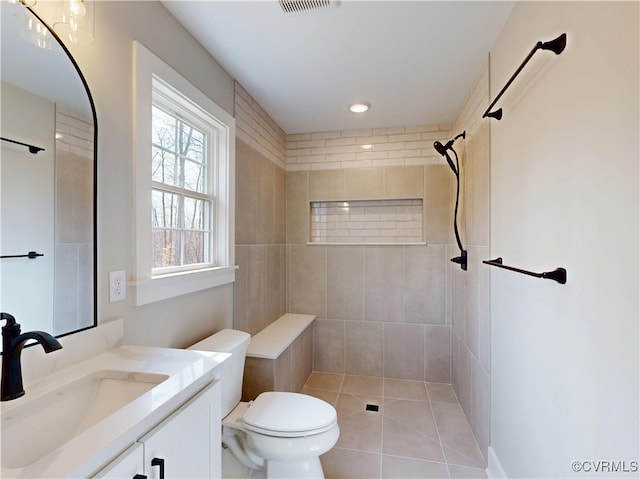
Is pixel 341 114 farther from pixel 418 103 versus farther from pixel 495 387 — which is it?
pixel 495 387

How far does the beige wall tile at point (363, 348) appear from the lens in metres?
3.06

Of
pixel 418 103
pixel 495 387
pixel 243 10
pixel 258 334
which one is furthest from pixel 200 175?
pixel 495 387

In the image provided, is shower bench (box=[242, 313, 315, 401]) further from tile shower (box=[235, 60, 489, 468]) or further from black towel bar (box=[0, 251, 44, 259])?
black towel bar (box=[0, 251, 44, 259])

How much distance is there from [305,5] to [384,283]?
2.31 m

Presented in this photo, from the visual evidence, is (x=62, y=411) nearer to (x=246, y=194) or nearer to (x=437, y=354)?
(x=246, y=194)

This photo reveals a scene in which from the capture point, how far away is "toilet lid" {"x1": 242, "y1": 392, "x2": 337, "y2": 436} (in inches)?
58.3

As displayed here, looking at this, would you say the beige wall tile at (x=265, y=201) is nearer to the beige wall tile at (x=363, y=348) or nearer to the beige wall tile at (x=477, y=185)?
the beige wall tile at (x=363, y=348)

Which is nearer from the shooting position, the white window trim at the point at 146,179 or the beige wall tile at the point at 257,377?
the white window trim at the point at 146,179

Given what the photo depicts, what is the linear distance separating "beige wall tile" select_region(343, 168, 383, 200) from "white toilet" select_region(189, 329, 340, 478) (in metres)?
1.87

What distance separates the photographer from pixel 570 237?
1067 millimetres

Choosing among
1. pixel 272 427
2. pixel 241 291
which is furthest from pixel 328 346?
pixel 272 427

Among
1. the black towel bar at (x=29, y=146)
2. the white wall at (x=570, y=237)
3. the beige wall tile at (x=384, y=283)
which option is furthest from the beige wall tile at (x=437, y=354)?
the black towel bar at (x=29, y=146)
